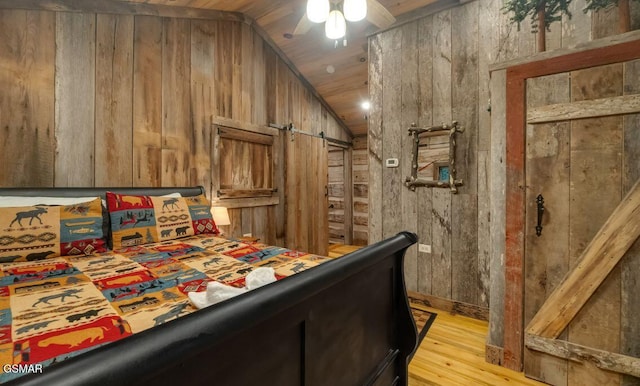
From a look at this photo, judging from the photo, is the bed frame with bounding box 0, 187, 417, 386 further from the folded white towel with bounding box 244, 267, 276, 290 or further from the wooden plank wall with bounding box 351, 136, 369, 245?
the wooden plank wall with bounding box 351, 136, 369, 245

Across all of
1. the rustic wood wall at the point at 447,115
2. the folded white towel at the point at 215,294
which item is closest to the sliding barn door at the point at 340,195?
the rustic wood wall at the point at 447,115

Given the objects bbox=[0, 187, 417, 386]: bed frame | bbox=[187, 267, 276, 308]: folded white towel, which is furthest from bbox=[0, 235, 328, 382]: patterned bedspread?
bbox=[0, 187, 417, 386]: bed frame

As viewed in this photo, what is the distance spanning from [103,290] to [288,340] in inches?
36.1

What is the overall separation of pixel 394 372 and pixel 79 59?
321cm

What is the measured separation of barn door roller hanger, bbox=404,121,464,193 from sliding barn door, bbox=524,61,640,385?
3.08 feet

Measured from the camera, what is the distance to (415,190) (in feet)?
9.59

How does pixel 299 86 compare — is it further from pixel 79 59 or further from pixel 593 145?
pixel 593 145

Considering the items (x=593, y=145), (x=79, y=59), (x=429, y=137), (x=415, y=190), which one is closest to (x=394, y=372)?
(x=593, y=145)

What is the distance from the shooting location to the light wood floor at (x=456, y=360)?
1.71 metres

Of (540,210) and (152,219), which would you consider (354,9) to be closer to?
(540,210)

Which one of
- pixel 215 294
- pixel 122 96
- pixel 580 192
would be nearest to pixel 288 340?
pixel 215 294

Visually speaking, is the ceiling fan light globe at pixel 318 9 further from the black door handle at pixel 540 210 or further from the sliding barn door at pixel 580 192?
the black door handle at pixel 540 210

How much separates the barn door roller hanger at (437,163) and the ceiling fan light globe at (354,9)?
1284 millimetres

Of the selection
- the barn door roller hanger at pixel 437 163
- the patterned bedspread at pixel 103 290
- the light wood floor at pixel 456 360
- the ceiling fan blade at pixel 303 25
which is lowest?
the light wood floor at pixel 456 360
